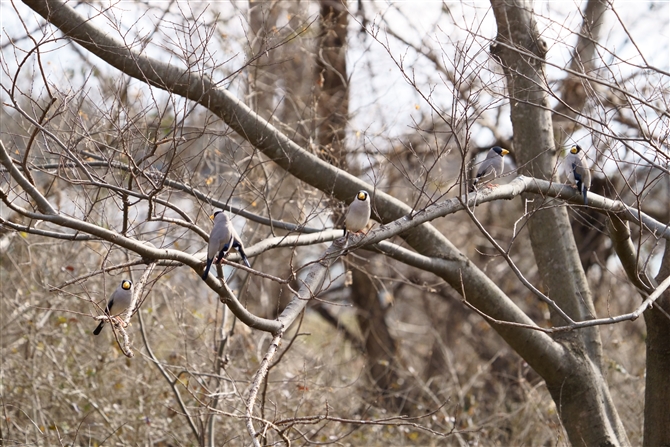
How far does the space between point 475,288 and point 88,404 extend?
403cm

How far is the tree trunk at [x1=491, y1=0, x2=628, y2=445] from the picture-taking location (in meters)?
5.73

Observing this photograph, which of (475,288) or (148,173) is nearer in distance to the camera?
(148,173)

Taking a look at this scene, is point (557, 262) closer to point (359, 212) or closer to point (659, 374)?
point (659, 374)

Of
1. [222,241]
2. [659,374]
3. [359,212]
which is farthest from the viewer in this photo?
[659,374]

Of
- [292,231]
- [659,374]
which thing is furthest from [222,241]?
[659,374]

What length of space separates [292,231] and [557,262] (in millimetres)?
2921

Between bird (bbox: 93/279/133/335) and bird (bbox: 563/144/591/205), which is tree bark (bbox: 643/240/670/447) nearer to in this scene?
bird (bbox: 563/144/591/205)

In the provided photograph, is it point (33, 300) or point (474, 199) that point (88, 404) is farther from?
point (474, 199)

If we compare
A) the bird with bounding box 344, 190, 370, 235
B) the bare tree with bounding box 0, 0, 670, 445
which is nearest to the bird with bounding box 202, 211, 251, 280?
the bare tree with bounding box 0, 0, 670, 445

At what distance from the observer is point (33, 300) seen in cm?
816

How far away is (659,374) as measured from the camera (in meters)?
5.50

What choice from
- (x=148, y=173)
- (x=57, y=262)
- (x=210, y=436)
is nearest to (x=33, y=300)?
(x=57, y=262)

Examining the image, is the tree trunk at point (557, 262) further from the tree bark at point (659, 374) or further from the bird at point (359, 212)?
the bird at point (359, 212)

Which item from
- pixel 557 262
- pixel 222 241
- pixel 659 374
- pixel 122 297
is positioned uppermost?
pixel 557 262
